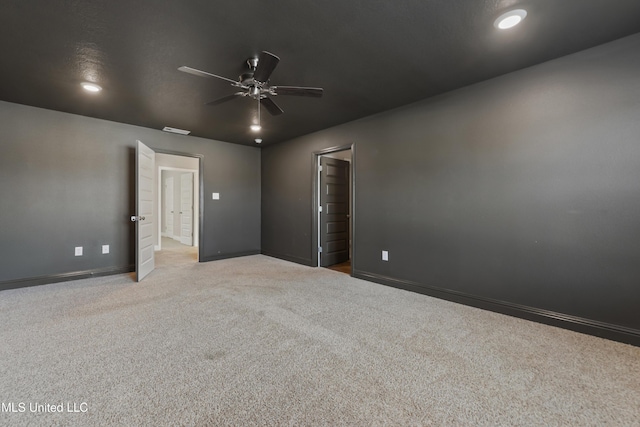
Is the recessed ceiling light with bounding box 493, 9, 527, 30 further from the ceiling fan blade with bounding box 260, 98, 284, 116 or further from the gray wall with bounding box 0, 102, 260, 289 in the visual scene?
the gray wall with bounding box 0, 102, 260, 289

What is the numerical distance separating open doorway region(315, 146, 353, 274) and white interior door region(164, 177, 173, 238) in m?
5.72

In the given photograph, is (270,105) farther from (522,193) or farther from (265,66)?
(522,193)

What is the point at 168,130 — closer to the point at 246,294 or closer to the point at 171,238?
the point at 246,294

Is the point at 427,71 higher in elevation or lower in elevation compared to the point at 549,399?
higher

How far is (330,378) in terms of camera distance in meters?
1.73

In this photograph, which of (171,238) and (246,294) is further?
(171,238)

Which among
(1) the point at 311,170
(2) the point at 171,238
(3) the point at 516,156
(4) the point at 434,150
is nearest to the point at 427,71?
(4) the point at 434,150

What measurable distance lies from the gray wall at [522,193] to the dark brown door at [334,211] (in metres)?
1.03

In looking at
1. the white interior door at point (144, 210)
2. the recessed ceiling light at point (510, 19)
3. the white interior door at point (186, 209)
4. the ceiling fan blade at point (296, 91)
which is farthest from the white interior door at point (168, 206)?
the recessed ceiling light at point (510, 19)

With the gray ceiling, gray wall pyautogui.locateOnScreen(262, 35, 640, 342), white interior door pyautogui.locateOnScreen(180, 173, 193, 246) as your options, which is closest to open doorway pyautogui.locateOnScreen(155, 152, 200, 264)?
white interior door pyautogui.locateOnScreen(180, 173, 193, 246)

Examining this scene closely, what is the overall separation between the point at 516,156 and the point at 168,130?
5119mm

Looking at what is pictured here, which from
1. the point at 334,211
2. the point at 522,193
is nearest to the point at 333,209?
the point at 334,211

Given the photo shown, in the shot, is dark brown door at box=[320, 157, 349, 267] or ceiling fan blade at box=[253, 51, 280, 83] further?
dark brown door at box=[320, 157, 349, 267]

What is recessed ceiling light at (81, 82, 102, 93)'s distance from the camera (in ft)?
9.79
